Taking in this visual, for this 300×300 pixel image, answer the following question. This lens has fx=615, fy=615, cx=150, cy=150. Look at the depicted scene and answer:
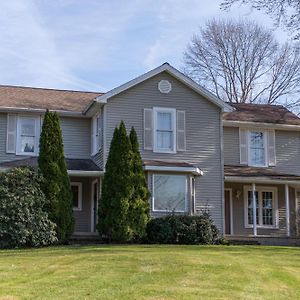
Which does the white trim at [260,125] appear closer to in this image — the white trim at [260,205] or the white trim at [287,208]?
the white trim at [260,205]

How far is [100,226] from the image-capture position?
68.2 feet

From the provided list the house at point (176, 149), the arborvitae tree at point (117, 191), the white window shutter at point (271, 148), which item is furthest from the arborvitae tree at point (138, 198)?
the white window shutter at point (271, 148)

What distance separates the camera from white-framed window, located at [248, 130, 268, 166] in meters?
26.2

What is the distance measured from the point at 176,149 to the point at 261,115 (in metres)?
5.60

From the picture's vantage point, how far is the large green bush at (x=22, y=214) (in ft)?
61.7

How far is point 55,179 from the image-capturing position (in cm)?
2041

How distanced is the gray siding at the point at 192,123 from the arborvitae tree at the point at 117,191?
1934 mm

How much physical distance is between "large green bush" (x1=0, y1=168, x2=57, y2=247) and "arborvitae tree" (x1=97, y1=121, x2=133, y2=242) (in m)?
2.01

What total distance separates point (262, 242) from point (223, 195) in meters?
2.31

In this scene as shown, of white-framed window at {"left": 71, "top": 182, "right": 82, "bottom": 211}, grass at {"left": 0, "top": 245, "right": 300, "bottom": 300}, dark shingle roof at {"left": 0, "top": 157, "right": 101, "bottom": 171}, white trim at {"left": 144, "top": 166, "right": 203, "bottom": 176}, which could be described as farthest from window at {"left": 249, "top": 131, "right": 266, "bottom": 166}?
grass at {"left": 0, "top": 245, "right": 300, "bottom": 300}

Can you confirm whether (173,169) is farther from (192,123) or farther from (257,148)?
(257,148)

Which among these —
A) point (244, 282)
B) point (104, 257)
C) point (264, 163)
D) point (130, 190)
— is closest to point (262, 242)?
point (264, 163)

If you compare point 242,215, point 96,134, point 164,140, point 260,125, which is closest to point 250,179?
point 242,215

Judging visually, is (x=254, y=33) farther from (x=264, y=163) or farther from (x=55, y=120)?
(x=55, y=120)
